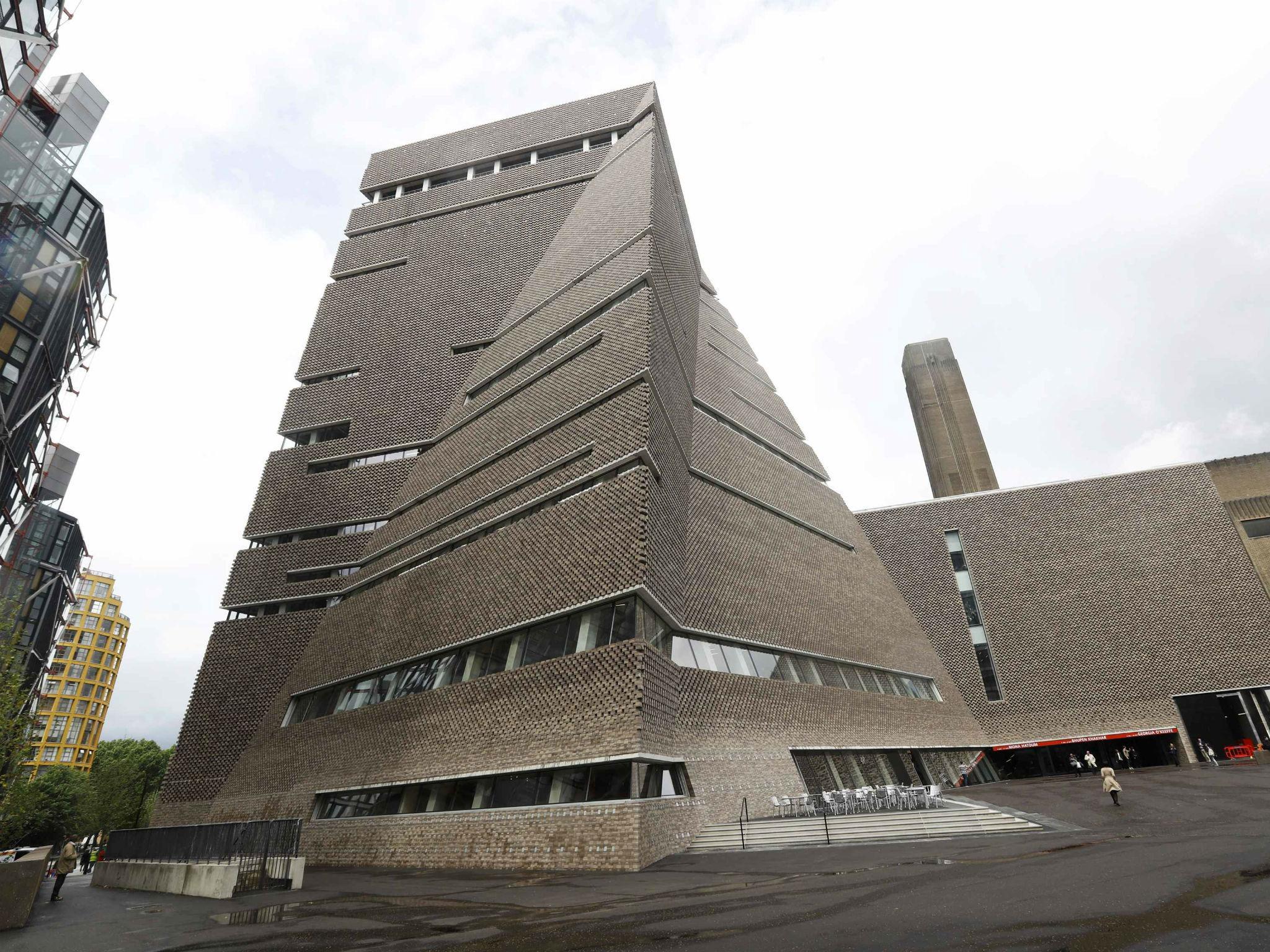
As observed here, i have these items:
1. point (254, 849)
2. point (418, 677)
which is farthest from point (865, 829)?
point (418, 677)

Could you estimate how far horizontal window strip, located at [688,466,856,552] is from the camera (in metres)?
24.7

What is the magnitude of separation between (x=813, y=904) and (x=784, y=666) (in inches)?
584

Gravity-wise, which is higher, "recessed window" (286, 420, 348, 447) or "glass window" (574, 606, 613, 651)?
"recessed window" (286, 420, 348, 447)

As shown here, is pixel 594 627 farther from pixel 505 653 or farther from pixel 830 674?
pixel 830 674

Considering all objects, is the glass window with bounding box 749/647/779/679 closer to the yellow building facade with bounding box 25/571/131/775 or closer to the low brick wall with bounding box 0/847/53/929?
the low brick wall with bounding box 0/847/53/929

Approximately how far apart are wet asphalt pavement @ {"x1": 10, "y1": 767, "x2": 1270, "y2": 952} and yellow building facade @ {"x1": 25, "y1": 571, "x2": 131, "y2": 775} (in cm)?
10257

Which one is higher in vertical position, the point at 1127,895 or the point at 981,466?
the point at 981,466

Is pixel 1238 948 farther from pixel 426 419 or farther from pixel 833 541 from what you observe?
pixel 426 419

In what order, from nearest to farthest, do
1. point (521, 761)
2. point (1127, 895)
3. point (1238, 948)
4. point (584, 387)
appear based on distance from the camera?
point (1238, 948)
point (1127, 895)
point (521, 761)
point (584, 387)

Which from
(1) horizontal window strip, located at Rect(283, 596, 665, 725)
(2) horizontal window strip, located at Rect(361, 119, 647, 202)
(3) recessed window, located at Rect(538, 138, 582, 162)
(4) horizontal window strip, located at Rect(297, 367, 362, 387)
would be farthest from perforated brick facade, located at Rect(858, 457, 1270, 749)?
(3) recessed window, located at Rect(538, 138, 582, 162)

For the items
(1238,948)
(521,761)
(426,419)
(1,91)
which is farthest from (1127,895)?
(1,91)

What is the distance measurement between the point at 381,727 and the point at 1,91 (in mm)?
25980

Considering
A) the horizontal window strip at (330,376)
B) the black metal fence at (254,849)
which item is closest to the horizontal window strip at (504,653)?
the black metal fence at (254,849)

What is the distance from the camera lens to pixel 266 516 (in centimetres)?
3250
